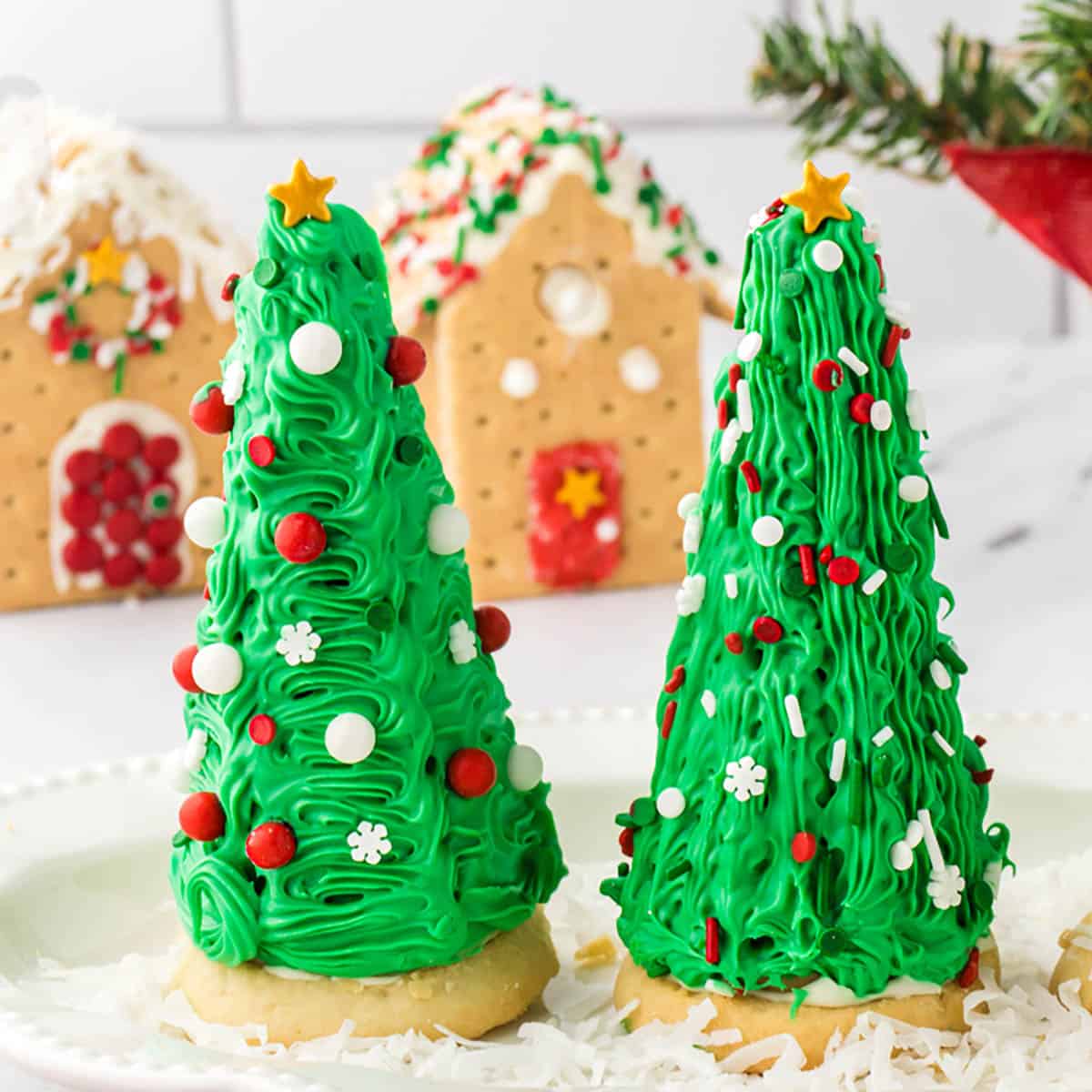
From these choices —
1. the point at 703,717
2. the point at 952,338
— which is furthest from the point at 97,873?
the point at 952,338

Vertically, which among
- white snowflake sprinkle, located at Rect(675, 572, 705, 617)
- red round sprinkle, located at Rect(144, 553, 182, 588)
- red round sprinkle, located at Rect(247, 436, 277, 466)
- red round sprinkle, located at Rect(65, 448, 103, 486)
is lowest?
red round sprinkle, located at Rect(144, 553, 182, 588)

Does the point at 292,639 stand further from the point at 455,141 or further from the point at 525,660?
the point at 455,141

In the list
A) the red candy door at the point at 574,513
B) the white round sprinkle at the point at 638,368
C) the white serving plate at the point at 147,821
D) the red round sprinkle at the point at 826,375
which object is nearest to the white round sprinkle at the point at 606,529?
the red candy door at the point at 574,513

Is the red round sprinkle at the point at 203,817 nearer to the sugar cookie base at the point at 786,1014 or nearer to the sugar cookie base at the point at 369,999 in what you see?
the sugar cookie base at the point at 369,999

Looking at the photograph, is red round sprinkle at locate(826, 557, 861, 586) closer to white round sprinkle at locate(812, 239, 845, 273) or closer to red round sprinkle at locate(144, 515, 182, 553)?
white round sprinkle at locate(812, 239, 845, 273)

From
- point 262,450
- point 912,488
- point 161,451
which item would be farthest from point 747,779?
point 161,451

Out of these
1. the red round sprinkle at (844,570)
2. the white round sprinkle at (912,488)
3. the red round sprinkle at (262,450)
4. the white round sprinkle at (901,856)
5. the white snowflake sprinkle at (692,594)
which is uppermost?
the red round sprinkle at (262,450)

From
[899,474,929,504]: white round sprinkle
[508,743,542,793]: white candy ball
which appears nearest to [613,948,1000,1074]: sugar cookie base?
[508,743,542,793]: white candy ball

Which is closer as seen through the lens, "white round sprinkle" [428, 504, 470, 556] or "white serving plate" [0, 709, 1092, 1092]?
"white round sprinkle" [428, 504, 470, 556]
